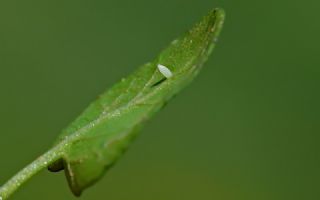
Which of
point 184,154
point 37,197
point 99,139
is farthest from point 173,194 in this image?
point 99,139

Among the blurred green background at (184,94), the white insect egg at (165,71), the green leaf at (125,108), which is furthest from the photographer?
the blurred green background at (184,94)

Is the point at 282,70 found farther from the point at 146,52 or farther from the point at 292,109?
the point at 146,52

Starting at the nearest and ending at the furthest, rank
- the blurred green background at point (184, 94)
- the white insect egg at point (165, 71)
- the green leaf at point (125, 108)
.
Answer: the green leaf at point (125, 108)
the white insect egg at point (165, 71)
the blurred green background at point (184, 94)

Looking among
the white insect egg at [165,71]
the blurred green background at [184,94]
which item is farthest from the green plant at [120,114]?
the blurred green background at [184,94]

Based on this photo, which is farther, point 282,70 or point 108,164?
point 282,70

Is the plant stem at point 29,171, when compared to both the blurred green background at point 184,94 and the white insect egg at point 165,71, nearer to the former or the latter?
the white insect egg at point 165,71

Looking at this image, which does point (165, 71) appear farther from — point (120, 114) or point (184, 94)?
point (184, 94)

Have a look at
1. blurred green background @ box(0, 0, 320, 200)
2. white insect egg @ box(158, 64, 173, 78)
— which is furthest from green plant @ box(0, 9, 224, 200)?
blurred green background @ box(0, 0, 320, 200)

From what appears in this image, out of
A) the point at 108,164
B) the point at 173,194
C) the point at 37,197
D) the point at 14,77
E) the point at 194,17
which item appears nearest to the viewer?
the point at 108,164
